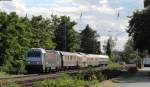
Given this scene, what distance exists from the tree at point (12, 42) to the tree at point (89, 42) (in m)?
91.5

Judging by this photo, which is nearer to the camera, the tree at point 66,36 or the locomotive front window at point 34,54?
the locomotive front window at point 34,54

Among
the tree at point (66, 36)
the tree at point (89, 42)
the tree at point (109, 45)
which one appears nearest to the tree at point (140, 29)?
the tree at point (66, 36)

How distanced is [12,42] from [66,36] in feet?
230

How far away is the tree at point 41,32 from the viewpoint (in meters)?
103

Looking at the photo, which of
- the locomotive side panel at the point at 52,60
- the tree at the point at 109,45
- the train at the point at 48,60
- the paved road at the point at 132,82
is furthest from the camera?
the tree at the point at 109,45

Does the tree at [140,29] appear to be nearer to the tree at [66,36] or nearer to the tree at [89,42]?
the tree at [66,36]

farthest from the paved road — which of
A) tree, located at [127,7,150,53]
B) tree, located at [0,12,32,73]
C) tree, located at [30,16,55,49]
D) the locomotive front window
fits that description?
tree, located at [30,16,55,49]

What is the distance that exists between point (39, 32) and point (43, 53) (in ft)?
161

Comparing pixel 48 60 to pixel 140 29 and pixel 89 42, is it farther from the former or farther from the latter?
pixel 89 42

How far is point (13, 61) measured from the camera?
224 feet

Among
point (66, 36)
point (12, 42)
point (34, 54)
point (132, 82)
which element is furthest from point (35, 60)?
point (66, 36)

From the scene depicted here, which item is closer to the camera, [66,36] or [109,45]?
[66,36]

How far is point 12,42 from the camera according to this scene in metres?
68.5

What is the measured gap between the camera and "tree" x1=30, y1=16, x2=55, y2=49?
10281cm
